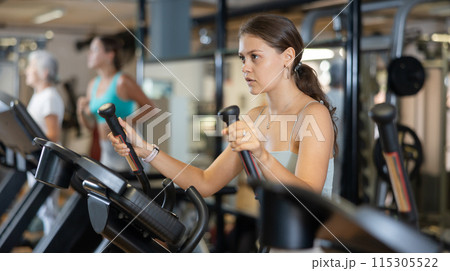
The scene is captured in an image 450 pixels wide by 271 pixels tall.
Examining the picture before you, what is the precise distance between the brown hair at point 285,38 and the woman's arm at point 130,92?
33.6 inches

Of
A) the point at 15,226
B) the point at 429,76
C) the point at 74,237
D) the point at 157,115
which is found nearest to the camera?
the point at 157,115

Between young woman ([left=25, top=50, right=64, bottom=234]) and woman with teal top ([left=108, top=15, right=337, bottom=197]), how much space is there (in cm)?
149

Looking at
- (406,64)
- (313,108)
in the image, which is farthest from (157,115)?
(406,64)

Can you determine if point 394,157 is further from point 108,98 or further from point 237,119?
point 108,98

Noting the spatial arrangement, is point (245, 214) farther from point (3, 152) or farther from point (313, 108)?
point (313, 108)

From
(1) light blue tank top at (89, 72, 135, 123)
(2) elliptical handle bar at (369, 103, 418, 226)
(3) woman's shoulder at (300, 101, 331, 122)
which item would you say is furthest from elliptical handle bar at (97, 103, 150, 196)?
(1) light blue tank top at (89, 72, 135, 123)

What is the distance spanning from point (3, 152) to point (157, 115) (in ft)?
2.82

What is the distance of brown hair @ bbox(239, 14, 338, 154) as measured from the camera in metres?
0.94

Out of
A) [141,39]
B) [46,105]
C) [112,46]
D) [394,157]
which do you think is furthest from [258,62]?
[141,39]

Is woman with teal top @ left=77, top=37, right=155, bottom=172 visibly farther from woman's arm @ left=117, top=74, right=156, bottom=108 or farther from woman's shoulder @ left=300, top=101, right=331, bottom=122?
woman's shoulder @ left=300, top=101, right=331, bottom=122

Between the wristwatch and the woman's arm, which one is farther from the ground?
the woman's arm

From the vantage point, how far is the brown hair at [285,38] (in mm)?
942

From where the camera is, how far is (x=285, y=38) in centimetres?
95
